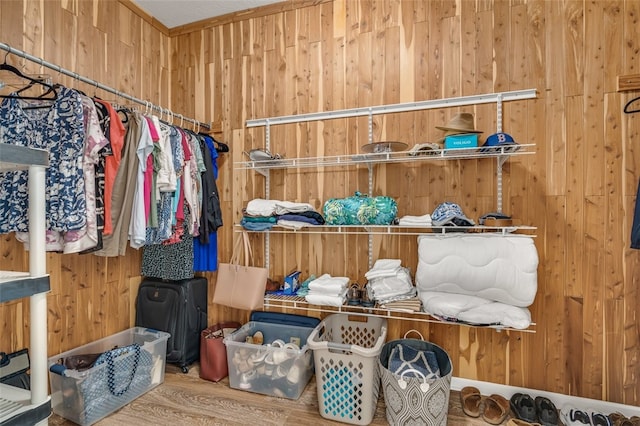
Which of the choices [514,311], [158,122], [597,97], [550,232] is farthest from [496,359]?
[158,122]

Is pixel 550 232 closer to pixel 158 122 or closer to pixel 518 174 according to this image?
pixel 518 174

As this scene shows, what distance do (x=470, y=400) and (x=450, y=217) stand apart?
42.9 inches

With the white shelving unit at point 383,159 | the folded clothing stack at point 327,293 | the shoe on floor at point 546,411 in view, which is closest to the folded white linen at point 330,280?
the folded clothing stack at point 327,293

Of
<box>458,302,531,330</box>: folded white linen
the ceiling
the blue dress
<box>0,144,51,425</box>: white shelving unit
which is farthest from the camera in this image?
the ceiling

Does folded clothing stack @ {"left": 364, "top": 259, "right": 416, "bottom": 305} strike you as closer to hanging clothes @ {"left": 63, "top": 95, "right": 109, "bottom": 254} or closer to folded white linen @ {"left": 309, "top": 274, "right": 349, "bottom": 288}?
folded white linen @ {"left": 309, "top": 274, "right": 349, "bottom": 288}

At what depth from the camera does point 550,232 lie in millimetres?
1887

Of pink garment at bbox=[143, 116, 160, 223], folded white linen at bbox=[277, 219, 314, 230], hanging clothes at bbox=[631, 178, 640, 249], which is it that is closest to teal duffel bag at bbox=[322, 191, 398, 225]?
folded white linen at bbox=[277, 219, 314, 230]

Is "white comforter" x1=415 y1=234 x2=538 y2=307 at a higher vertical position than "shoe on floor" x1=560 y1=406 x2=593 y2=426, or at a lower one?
A: higher

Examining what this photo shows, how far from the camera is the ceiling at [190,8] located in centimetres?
239

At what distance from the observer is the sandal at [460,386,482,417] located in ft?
5.82

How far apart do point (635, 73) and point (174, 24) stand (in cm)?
322

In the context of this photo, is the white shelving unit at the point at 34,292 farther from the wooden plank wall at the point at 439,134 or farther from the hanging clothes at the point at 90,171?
the wooden plank wall at the point at 439,134

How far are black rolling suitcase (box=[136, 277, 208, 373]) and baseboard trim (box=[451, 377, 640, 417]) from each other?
182 cm

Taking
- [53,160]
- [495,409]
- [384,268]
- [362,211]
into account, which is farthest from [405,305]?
[53,160]
